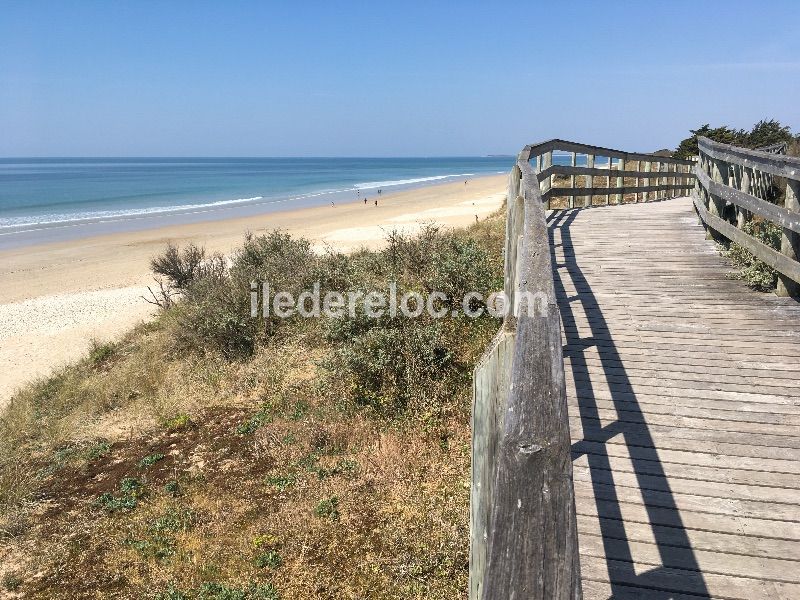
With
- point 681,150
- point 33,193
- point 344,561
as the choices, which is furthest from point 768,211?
point 33,193

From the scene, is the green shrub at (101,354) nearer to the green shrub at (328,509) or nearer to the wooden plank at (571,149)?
the green shrub at (328,509)

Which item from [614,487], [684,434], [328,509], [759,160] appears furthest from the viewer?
[759,160]

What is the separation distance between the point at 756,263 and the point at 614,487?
185 inches

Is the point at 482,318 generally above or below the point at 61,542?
above

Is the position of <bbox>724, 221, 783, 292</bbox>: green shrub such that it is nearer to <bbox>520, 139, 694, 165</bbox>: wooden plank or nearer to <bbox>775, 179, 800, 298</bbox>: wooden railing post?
→ <bbox>775, 179, 800, 298</bbox>: wooden railing post

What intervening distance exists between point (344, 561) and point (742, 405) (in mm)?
3011

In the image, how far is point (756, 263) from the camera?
21.2ft

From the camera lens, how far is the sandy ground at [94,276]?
1408cm

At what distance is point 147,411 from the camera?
25.0 ft

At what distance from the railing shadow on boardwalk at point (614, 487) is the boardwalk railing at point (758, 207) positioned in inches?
82.0

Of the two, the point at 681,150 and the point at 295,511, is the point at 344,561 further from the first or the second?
the point at 681,150

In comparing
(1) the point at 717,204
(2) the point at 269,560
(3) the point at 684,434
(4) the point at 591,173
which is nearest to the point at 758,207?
(1) the point at 717,204

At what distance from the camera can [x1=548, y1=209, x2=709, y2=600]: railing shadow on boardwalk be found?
2.48 metres

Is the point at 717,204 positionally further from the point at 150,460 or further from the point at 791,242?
the point at 150,460
